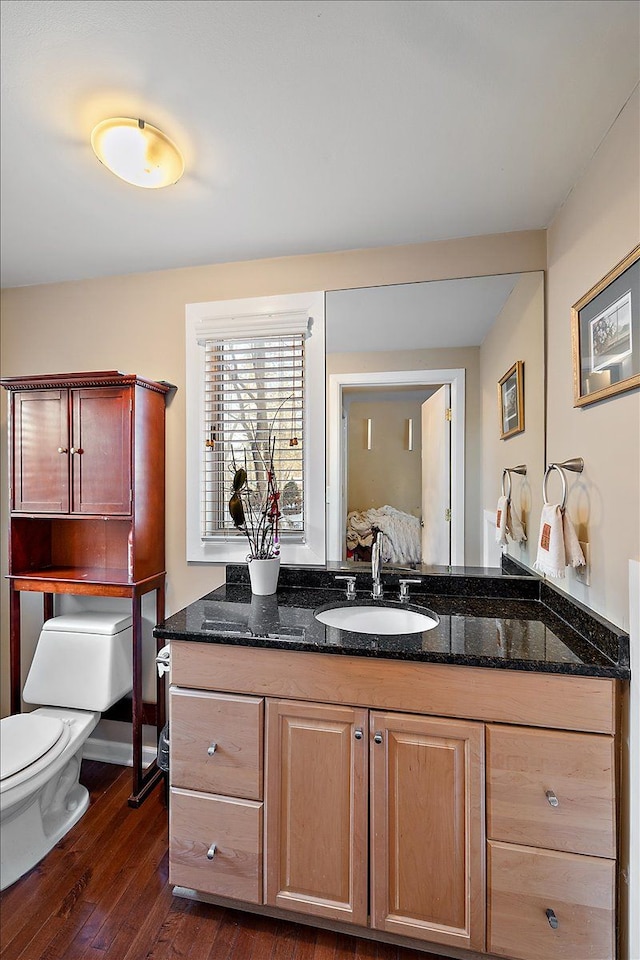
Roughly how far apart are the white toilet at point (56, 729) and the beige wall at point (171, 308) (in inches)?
13.1

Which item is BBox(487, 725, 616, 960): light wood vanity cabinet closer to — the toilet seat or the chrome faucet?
the chrome faucet

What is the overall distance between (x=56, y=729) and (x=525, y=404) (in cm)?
207

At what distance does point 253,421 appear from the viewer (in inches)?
80.3

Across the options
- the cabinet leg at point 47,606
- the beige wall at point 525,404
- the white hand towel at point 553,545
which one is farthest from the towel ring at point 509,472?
the cabinet leg at point 47,606

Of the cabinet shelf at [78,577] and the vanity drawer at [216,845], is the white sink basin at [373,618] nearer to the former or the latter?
the vanity drawer at [216,845]

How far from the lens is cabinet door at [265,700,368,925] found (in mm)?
1284

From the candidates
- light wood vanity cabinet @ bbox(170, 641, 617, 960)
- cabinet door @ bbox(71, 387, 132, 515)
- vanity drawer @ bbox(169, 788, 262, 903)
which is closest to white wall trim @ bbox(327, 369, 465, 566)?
light wood vanity cabinet @ bbox(170, 641, 617, 960)

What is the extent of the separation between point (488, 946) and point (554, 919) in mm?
195

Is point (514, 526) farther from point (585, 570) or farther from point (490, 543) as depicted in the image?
point (585, 570)

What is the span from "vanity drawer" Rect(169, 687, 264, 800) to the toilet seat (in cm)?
47

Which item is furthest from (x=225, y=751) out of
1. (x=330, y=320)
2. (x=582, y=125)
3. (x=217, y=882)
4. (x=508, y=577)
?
(x=582, y=125)

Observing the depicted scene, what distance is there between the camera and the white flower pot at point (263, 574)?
182cm

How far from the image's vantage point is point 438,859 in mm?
1233

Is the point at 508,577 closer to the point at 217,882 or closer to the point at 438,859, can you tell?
the point at 438,859
